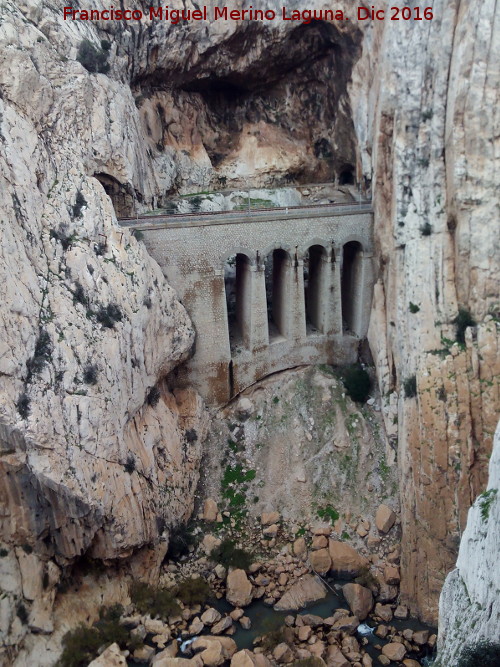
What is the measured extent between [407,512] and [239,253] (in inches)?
545

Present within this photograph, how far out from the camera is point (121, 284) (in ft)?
83.4

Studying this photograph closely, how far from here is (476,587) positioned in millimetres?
14961

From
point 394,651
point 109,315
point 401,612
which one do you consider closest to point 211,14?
point 109,315

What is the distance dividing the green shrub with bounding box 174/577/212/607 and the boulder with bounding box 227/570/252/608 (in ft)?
2.96

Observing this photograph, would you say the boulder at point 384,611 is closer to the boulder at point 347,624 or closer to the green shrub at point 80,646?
the boulder at point 347,624

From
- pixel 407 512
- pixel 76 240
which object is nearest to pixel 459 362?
pixel 407 512

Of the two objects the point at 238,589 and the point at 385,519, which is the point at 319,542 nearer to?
the point at 385,519

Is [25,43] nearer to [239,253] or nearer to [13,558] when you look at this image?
[239,253]

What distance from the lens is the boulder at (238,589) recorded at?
25.1 m

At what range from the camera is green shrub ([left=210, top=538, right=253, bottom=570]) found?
86.6ft

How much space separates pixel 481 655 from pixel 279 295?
21.5 metres

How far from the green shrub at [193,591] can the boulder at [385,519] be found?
792 centimetres

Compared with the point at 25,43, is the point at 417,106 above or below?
below

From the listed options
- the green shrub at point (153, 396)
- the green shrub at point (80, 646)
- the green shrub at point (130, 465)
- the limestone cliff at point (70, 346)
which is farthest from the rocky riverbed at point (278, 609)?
the green shrub at point (153, 396)
